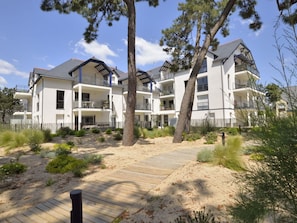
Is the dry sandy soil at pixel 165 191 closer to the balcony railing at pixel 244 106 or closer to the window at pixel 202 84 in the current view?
the balcony railing at pixel 244 106

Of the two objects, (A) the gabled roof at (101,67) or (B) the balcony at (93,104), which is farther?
(A) the gabled roof at (101,67)

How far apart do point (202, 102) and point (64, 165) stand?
2426 centimetres

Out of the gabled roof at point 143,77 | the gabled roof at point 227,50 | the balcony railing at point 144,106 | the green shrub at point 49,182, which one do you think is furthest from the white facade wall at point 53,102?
the gabled roof at point 227,50

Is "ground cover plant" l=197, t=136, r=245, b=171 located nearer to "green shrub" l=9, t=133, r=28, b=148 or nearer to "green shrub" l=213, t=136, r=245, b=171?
"green shrub" l=213, t=136, r=245, b=171

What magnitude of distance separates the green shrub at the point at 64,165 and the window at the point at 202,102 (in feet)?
76.6

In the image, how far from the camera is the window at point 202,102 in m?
27.0

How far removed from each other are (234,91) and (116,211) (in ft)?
83.6

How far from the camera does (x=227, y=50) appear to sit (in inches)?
1044

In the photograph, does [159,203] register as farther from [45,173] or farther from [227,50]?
[227,50]

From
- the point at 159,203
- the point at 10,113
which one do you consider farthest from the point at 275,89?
the point at 10,113

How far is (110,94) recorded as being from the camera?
24.3m

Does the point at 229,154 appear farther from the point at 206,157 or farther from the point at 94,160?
the point at 94,160

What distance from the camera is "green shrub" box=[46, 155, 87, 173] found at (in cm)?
564

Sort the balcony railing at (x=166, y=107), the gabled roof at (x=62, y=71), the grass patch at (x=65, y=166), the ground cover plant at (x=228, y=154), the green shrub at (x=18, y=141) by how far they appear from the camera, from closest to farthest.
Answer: the ground cover plant at (x=228, y=154), the grass patch at (x=65, y=166), the green shrub at (x=18, y=141), the gabled roof at (x=62, y=71), the balcony railing at (x=166, y=107)
